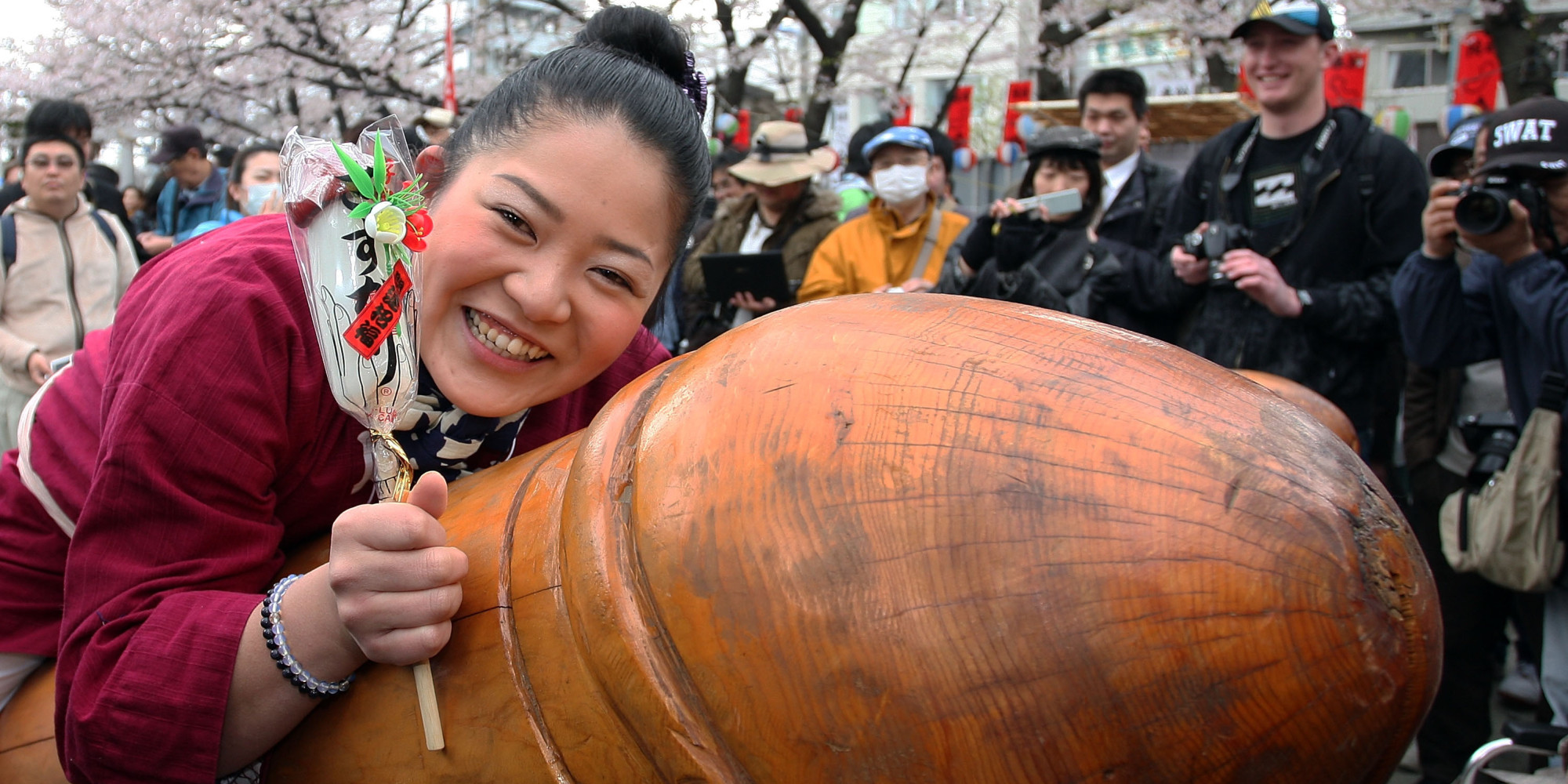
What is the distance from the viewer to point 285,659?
3.39 ft

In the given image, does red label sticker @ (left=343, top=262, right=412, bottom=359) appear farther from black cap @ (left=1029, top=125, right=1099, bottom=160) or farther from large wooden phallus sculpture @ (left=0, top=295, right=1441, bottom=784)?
black cap @ (left=1029, top=125, right=1099, bottom=160)

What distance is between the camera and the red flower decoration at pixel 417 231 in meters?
1.10

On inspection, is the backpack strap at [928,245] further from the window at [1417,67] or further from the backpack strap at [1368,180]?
the window at [1417,67]

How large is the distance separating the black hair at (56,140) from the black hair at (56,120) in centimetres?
2

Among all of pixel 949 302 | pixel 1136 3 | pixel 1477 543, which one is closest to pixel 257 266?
pixel 949 302

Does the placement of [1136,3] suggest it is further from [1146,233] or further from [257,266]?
[257,266]

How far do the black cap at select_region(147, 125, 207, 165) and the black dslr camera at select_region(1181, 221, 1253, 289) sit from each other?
6514mm

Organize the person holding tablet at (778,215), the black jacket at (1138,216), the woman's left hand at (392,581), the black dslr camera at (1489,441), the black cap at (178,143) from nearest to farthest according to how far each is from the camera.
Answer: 1. the woman's left hand at (392,581)
2. the black dslr camera at (1489,441)
3. the black jacket at (1138,216)
4. the person holding tablet at (778,215)
5. the black cap at (178,143)

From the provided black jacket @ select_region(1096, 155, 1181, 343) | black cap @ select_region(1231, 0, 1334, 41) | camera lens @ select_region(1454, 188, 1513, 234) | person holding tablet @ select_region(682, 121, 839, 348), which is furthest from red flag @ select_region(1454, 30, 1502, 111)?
camera lens @ select_region(1454, 188, 1513, 234)

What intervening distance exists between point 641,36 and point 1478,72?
35.7 feet

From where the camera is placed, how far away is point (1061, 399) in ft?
2.62

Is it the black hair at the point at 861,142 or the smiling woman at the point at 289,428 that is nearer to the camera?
the smiling woman at the point at 289,428

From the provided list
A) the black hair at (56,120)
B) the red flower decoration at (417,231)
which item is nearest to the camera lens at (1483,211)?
the red flower decoration at (417,231)

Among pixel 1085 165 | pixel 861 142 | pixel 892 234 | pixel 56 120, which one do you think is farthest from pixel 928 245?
pixel 56 120
